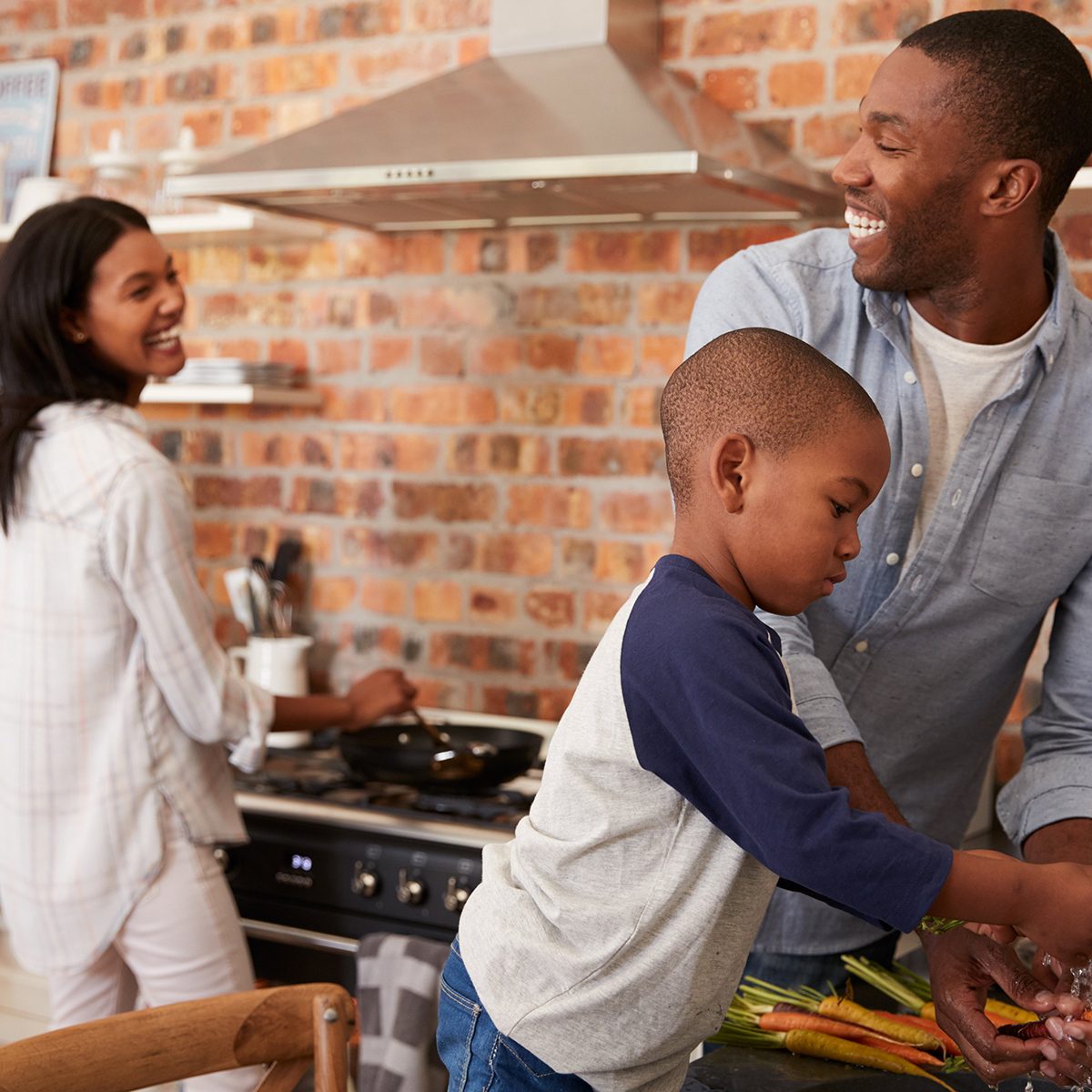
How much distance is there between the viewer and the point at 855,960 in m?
1.52

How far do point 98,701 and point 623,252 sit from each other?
137cm

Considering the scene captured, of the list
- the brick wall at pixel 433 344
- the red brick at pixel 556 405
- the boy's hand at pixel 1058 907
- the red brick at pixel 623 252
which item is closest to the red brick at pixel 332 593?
the brick wall at pixel 433 344

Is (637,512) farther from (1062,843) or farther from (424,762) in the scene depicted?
(1062,843)

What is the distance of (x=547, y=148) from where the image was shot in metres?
2.27

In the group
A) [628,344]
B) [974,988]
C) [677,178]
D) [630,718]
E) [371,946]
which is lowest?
[371,946]

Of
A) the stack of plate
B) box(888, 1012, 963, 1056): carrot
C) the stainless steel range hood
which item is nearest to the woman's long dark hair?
the stainless steel range hood

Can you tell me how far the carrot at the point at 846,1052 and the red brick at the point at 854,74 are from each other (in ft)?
5.99

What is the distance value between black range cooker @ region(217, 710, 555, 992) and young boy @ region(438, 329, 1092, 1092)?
114 cm

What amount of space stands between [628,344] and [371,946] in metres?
1.27

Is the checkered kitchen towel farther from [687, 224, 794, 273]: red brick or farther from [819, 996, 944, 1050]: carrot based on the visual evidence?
[687, 224, 794, 273]: red brick

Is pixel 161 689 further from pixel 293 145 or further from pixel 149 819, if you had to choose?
pixel 293 145

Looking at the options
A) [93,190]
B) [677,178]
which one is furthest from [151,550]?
[93,190]

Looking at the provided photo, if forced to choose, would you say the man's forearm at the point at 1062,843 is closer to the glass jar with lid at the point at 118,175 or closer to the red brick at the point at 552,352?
the red brick at the point at 552,352

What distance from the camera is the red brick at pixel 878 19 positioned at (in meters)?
2.55
